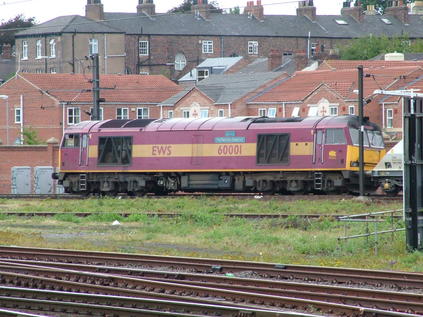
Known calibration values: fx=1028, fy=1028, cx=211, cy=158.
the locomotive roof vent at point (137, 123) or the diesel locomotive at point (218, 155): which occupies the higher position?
the locomotive roof vent at point (137, 123)

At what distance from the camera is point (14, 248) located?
2366 centimetres

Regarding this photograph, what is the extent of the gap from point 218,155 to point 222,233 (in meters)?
15.6

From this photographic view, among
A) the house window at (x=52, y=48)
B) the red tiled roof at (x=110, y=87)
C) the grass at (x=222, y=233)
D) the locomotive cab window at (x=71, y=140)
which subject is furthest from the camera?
the house window at (x=52, y=48)

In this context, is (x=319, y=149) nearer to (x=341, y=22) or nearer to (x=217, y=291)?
(x=217, y=291)

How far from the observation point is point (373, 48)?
336 feet

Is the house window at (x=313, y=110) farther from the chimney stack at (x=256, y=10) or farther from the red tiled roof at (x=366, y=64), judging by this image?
the chimney stack at (x=256, y=10)

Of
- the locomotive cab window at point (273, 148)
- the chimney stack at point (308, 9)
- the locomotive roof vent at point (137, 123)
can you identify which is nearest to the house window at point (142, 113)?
the locomotive roof vent at point (137, 123)

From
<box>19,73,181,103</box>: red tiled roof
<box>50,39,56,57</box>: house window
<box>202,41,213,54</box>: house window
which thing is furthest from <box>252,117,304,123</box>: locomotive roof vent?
<box>202,41,213,54</box>: house window

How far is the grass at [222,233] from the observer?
75.2ft

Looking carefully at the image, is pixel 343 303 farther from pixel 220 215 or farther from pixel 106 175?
pixel 106 175

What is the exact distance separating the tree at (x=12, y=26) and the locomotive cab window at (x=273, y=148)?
86.0 m

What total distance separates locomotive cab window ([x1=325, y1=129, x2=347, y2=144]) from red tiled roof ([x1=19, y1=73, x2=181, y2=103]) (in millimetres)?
39245

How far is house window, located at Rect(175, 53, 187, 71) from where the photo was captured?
11169cm

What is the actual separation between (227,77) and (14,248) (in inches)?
2409
